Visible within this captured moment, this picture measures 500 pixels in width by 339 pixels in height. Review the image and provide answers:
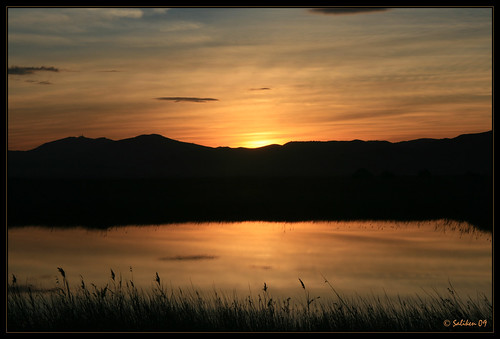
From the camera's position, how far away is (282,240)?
86.3 ft

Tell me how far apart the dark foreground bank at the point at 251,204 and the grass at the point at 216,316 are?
20.1 meters

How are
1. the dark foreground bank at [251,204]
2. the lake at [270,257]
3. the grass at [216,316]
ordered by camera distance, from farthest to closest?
the dark foreground bank at [251,204] < the lake at [270,257] < the grass at [216,316]

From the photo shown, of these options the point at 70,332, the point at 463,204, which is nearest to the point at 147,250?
the point at 70,332

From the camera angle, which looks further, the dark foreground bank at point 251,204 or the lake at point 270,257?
the dark foreground bank at point 251,204

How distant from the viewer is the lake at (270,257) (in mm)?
16422

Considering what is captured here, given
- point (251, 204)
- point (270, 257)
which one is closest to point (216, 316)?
point (270, 257)

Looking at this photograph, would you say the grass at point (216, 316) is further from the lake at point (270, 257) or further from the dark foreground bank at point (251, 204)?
the dark foreground bank at point (251, 204)

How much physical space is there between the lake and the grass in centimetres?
186

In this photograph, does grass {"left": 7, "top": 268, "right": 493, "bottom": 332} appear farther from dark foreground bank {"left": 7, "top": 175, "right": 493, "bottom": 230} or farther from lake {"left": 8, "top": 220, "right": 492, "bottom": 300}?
dark foreground bank {"left": 7, "top": 175, "right": 493, "bottom": 230}

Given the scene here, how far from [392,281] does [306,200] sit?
33.6 metres

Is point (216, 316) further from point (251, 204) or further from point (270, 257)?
point (251, 204)

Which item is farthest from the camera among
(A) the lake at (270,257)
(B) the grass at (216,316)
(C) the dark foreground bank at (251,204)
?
(C) the dark foreground bank at (251,204)

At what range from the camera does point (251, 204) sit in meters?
47.8

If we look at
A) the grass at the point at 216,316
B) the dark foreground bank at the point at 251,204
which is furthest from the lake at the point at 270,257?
the dark foreground bank at the point at 251,204
